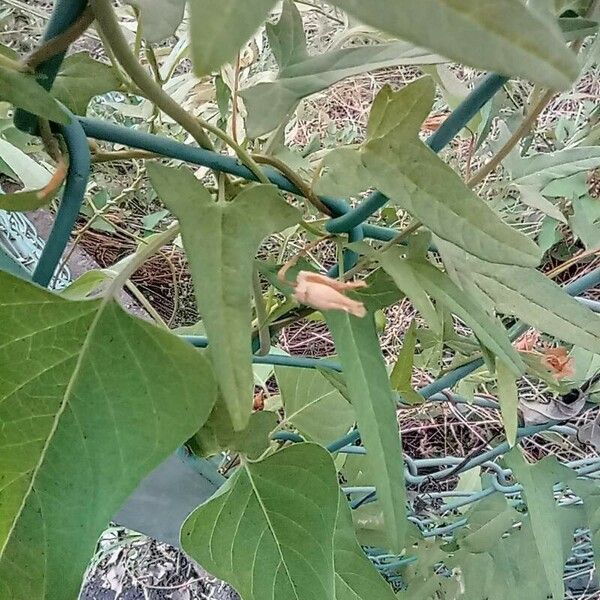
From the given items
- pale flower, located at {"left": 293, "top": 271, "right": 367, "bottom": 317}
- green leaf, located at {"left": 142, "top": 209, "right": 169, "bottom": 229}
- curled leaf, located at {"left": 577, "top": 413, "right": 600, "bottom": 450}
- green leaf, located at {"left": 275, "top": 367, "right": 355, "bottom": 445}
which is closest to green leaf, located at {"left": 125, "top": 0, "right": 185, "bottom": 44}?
pale flower, located at {"left": 293, "top": 271, "right": 367, "bottom": 317}

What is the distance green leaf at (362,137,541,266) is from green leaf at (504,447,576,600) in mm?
297

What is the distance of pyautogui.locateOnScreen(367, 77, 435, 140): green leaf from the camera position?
0.26 meters

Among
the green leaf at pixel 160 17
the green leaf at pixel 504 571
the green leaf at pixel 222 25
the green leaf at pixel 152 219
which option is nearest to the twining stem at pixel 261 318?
the green leaf at pixel 160 17

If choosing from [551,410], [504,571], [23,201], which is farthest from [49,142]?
[504,571]

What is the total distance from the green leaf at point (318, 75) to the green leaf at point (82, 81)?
6 cm

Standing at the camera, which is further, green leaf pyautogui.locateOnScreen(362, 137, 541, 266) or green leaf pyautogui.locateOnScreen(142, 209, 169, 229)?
green leaf pyautogui.locateOnScreen(142, 209, 169, 229)

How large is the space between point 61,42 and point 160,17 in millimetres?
43

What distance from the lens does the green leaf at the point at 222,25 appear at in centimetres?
11

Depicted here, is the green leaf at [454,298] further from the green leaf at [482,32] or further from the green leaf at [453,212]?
the green leaf at [482,32]

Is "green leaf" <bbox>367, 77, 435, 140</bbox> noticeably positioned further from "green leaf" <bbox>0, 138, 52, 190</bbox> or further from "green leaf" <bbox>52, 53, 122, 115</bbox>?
"green leaf" <bbox>0, 138, 52, 190</bbox>

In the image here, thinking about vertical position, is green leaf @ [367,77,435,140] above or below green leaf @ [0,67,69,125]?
above

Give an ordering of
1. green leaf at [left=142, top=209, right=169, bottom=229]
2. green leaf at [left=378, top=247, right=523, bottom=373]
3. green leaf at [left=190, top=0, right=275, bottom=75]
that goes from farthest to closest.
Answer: green leaf at [left=142, top=209, right=169, bottom=229]
green leaf at [left=378, top=247, right=523, bottom=373]
green leaf at [left=190, top=0, right=275, bottom=75]

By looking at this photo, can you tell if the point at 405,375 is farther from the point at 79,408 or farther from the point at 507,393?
the point at 79,408

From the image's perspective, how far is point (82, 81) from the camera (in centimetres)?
29
